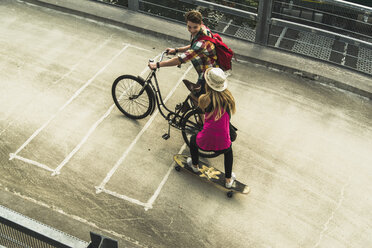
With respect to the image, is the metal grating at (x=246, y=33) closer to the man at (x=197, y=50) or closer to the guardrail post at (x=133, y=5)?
the guardrail post at (x=133, y=5)

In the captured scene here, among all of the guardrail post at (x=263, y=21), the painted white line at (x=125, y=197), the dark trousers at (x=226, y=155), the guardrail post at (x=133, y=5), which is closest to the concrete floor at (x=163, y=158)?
the painted white line at (x=125, y=197)

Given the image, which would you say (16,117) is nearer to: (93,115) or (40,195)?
(93,115)

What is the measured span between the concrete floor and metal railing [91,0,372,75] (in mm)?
1000

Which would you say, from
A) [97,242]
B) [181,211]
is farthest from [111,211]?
[97,242]

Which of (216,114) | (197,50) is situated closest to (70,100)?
(197,50)

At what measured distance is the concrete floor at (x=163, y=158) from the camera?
5.69 m

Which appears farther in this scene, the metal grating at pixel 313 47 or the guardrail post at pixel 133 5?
the guardrail post at pixel 133 5

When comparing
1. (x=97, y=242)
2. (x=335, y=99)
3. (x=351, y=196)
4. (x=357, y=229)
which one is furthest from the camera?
(x=335, y=99)

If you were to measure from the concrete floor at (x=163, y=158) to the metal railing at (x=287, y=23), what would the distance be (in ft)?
3.28

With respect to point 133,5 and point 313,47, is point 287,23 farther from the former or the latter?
point 133,5

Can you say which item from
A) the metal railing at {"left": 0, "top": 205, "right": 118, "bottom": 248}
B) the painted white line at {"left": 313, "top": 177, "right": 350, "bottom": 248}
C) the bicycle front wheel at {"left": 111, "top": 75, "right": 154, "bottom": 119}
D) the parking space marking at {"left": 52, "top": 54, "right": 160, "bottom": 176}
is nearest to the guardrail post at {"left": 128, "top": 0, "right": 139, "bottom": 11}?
the bicycle front wheel at {"left": 111, "top": 75, "right": 154, "bottom": 119}

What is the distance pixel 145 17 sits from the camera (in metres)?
9.55

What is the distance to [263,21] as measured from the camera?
28.0ft

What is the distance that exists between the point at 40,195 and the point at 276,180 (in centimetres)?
357
